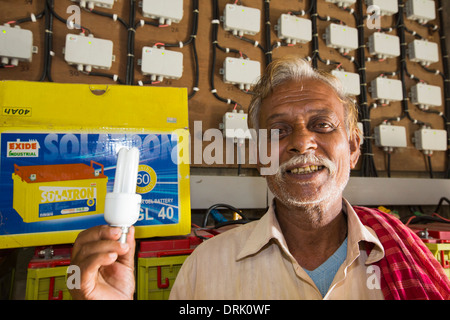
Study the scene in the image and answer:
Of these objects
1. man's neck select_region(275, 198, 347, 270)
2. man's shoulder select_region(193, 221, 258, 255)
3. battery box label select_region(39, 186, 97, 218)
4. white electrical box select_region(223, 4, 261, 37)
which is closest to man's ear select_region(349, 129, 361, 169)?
man's neck select_region(275, 198, 347, 270)

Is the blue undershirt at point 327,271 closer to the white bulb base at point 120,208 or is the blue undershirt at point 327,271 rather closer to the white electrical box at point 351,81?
the white bulb base at point 120,208

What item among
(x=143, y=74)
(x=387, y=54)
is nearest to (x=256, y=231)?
(x=143, y=74)

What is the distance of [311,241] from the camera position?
832 mm

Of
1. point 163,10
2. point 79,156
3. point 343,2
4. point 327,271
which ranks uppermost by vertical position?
point 343,2

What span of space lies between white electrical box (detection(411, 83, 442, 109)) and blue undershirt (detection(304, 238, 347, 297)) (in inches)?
66.2

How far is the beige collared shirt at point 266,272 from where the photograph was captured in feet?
2.32

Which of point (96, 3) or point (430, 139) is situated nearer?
point (96, 3)

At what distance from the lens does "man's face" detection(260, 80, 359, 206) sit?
78cm

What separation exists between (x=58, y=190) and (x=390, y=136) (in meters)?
1.89

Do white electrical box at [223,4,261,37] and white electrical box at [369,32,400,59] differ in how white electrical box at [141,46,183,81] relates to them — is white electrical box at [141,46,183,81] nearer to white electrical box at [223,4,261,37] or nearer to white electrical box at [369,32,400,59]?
white electrical box at [223,4,261,37]

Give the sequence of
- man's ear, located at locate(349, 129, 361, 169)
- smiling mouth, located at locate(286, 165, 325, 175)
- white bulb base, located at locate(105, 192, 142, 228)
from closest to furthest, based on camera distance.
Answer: white bulb base, located at locate(105, 192, 142, 228) < smiling mouth, located at locate(286, 165, 325, 175) < man's ear, located at locate(349, 129, 361, 169)

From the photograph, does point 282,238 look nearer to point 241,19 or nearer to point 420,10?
point 241,19

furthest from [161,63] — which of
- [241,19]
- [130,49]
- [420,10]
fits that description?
[420,10]
